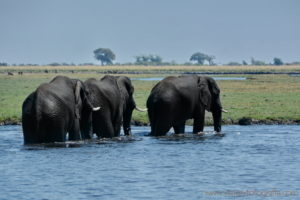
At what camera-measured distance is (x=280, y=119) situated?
1464 inches

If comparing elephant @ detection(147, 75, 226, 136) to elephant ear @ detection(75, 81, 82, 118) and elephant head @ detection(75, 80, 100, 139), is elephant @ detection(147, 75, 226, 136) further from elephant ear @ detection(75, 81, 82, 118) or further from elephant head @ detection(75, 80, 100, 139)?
elephant ear @ detection(75, 81, 82, 118)

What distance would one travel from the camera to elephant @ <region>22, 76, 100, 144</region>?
23688 millimetres

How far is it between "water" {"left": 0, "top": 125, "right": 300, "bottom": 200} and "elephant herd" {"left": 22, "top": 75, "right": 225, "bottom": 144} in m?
0.50

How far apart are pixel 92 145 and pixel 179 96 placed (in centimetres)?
471

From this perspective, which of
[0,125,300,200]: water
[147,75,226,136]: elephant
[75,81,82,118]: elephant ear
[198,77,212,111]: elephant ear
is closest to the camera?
[0,125,300,200]: water

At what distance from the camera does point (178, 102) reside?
29.9m

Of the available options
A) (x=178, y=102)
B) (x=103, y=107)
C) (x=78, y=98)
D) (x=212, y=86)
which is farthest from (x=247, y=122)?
(x=78, y=98)

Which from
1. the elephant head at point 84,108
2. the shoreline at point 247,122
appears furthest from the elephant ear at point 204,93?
the elephant head at point 84,108

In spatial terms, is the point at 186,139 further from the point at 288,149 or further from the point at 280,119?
the point at 280,119

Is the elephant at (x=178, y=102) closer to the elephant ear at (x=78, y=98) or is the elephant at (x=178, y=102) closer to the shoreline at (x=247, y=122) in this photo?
the elephant ear at (x=78, y=98)

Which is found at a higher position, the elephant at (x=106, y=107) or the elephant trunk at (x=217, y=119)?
the elephant at (x=106, y=107)

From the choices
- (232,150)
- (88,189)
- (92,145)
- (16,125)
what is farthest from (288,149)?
(16,125)

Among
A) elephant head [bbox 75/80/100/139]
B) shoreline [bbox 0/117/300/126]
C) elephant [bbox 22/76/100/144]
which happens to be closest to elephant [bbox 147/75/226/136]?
elephant head [bbox 75/80/100/139]

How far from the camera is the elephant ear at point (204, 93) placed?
31359mm
